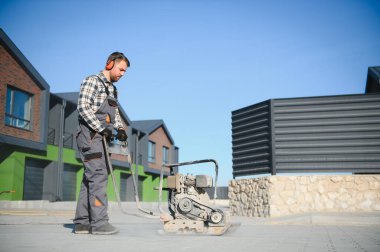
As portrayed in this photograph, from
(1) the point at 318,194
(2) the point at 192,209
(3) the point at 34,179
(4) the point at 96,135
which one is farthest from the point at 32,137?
(4) the point at 96,135

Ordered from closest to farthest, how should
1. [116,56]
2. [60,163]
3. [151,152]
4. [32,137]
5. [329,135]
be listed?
[116,56], [329,135], [32,137], [60,163], [151,152]

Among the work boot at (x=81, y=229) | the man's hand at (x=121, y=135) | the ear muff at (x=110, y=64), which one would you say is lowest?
the work boot at (x=81, y=229)

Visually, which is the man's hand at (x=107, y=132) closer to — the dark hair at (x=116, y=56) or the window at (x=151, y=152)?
the dark hair at (x=116, y=56)

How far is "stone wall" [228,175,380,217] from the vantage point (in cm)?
965

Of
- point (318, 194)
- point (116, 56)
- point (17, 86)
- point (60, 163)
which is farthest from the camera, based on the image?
point (60, 163)

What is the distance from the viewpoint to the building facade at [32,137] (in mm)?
17797

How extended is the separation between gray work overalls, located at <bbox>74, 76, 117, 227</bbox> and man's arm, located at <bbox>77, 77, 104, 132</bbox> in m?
0.11

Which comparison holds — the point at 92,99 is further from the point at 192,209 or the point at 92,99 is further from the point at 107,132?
the point at 192,209

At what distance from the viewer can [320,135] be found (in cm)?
1041

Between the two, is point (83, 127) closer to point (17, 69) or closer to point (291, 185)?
point (291, 185)

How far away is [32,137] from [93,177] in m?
17.2

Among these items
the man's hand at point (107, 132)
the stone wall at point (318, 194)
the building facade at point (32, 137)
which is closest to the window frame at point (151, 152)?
the building facade at point (32, 137)

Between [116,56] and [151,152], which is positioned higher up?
[151,152]

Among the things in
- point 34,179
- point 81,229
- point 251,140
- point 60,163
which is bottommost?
point 81,229
